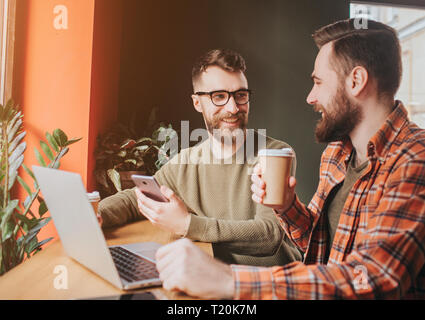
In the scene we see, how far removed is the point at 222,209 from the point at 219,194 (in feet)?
0.22

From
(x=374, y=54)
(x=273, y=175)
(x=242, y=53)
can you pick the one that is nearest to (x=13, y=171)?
(x=273, y=175)

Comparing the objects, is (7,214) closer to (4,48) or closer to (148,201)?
(148,201)

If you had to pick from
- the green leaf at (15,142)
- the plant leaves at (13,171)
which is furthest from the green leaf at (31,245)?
the green leaf at (15,142)

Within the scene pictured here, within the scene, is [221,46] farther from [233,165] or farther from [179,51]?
[233,165]

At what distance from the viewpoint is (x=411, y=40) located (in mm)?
2008

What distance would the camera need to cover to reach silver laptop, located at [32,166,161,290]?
613 millimetres

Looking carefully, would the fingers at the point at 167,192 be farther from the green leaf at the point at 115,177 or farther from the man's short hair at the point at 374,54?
the green leaf at the point at 115,177

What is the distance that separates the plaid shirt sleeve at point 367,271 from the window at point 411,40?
164 centimetres

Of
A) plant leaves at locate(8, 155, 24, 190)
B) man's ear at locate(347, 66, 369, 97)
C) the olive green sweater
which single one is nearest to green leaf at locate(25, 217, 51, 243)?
plant leaves at locate(8, 155, 24, 190)

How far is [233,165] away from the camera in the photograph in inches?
58.0

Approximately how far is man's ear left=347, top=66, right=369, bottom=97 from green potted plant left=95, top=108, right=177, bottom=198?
1297 millimetres

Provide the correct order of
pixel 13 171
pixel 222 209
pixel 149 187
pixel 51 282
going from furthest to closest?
1. pixel 222 209
2. pixel 13 171
3. pixel 149 187
4. pixel 51 282

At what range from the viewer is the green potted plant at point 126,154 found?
1.90 m
